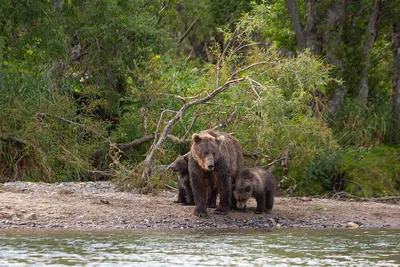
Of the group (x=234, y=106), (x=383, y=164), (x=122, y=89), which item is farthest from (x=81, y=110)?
(x=383, y=164)

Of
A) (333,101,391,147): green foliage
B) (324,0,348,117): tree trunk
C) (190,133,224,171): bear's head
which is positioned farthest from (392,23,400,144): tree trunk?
(190,133,224,171): bear's head

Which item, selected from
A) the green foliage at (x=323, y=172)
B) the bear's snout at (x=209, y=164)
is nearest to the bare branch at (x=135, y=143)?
the green foliage at (x=323, y=172)

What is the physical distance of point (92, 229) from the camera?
11.9 metres

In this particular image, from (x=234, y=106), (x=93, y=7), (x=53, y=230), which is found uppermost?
(x=93, y=7)

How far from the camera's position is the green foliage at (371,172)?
54.5ft

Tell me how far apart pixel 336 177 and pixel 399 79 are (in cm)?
378

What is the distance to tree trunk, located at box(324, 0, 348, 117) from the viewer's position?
1892cm

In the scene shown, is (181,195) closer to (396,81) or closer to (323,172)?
(323,172)

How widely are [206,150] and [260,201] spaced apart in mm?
1632

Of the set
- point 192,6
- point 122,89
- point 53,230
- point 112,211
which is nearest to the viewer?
point 53,230

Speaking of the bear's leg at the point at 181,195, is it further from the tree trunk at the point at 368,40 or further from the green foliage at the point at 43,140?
the tree trunk at the point at 368,40

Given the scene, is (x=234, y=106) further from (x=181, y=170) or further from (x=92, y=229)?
(x=92, y=229)

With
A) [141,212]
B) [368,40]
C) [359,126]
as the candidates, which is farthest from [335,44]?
[141,212]

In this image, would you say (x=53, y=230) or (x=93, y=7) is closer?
(x=53, y=230)
